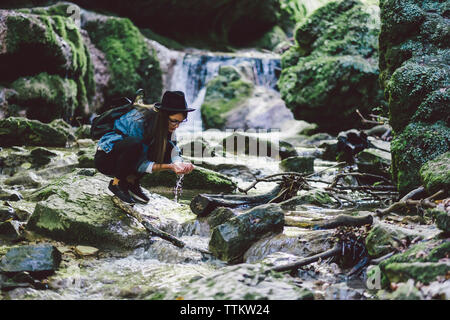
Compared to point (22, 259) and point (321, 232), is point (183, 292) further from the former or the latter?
point (321, 232)

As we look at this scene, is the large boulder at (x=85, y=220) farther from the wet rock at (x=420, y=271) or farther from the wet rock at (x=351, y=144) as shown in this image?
the wet rock at (x=351, y=144)

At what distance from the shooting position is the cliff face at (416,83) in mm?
4410

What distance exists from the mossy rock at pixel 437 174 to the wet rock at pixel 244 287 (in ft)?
6.11

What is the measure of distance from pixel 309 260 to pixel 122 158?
204 centimetres

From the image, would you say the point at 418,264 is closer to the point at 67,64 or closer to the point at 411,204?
the point at 411,204

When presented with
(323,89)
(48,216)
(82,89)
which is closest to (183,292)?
(48,216)

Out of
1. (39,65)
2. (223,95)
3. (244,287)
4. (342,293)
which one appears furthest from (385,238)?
(223,95)

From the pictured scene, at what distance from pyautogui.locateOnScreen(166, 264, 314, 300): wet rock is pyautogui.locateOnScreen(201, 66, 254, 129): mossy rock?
46.8 ft

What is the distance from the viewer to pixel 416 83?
4531 mm

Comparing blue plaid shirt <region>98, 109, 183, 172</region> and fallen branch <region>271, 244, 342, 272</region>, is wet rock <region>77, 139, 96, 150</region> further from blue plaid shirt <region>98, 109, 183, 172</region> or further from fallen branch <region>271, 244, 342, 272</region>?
fallen branch <region>271, 244, 342, 272</region>

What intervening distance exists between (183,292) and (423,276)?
1.35m

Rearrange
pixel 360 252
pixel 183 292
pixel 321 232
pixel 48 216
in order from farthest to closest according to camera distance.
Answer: pixel 48 216, pixel 321 232, pixel 360 252, pixel 183 292
